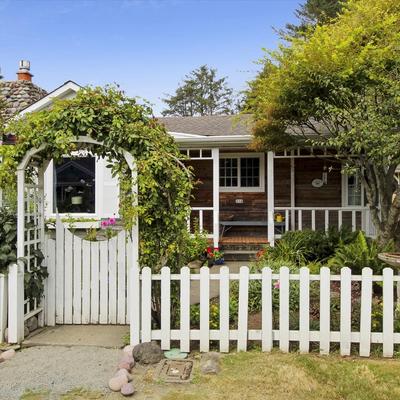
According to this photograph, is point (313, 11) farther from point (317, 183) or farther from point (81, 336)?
point (81, 336)

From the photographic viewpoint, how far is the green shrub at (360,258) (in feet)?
20.9

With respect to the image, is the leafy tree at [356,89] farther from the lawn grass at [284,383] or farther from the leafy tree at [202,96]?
the leafy tree at [202,96]

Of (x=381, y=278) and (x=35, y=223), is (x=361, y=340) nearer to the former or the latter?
(x=381, y=278)

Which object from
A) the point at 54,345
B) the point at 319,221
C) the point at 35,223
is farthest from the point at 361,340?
the point at 319,221

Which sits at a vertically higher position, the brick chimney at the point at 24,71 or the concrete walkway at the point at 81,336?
the brick chimney at the point at 24,71

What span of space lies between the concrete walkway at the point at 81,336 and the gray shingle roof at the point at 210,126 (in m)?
6.97

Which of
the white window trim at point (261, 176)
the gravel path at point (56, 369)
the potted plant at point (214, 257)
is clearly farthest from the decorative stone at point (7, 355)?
the white window trim at point (261, 176)

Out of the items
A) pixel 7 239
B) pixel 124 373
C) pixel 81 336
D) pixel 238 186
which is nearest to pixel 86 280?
pixel 81 336

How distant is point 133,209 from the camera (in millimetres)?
4188

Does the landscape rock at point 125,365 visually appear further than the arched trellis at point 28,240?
No

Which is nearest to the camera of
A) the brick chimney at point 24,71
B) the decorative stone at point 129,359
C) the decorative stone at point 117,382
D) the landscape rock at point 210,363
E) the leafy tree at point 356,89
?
Answer: the decorative stone at point 117,382

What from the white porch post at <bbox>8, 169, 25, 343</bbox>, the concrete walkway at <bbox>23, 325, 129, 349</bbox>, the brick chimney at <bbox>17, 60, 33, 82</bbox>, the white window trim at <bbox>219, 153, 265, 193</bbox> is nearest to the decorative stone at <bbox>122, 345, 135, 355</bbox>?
the concrete walkway at <bbox>23, 325, 129, 349</bbox>

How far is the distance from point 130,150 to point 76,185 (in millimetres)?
6750

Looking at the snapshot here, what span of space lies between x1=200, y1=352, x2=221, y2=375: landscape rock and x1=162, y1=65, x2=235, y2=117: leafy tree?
3681 cm
